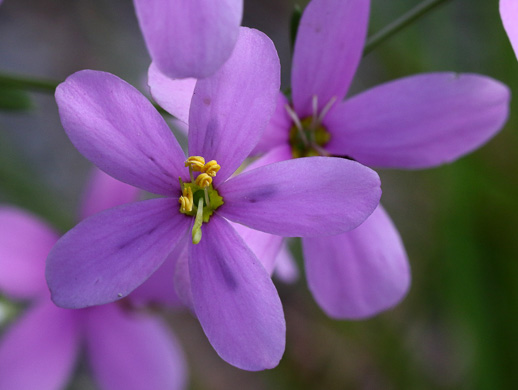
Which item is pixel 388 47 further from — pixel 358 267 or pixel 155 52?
pixel 155 52

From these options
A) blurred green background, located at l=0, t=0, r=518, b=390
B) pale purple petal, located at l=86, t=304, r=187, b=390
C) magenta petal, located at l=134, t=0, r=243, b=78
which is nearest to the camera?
magenta petal, located at l=134, t=0, r=243, b=78

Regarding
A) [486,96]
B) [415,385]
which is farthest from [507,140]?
[486,96]

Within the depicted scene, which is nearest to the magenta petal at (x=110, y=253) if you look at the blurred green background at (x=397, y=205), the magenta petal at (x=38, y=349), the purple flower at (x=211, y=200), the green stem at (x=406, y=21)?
the purple flower at (x=211, y=200)

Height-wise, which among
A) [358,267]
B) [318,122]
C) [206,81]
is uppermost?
[206,81]

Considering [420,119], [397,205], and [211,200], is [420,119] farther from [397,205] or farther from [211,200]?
[397,205]

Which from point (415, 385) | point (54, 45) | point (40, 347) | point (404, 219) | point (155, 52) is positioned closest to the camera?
point (155, 52)

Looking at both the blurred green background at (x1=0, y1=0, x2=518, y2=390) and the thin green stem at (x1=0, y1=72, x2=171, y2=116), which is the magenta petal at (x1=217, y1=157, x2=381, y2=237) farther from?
the blurred green background at (x1=0, y1=0, x2=518, y2=390)

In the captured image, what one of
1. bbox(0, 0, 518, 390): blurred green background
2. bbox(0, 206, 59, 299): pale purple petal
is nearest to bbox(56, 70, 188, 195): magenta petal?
bbox(0, 206, 59, 299): pale purple petal
